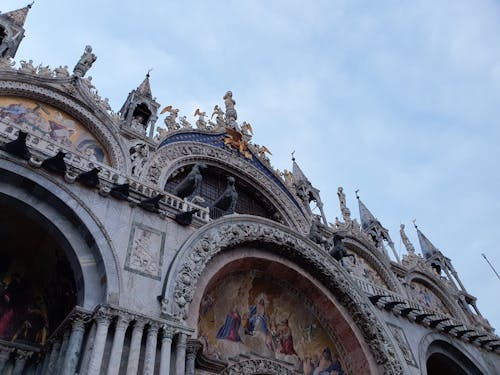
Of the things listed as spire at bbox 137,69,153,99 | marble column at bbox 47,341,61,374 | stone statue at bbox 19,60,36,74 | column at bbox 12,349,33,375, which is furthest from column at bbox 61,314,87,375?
spire at bbox 137,69,153,99

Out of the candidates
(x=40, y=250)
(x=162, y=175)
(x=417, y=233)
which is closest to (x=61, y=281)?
(x=40, y=250)

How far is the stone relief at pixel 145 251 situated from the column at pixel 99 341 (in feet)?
3.84

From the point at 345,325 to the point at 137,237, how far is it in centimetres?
649

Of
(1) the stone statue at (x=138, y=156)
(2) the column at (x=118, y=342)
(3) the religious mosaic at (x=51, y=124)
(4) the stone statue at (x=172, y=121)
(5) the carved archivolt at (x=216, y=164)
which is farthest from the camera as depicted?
(4) the stone statue at (x=172, y=121)

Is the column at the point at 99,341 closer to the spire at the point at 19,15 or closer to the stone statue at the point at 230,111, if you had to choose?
the stone statue at the point at 230,111

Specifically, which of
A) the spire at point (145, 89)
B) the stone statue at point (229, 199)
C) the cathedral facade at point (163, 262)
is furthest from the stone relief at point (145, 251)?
the spire at point (145, 89)

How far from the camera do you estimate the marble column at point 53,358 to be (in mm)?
7580

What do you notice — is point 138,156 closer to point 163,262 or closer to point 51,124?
point 51,124

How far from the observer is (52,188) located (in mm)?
8242

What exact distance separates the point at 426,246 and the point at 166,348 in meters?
25.4

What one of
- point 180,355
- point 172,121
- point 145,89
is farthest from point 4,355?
point 145,89

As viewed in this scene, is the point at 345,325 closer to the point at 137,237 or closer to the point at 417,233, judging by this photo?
the point at 137,237

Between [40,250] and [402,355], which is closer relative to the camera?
[40,250]

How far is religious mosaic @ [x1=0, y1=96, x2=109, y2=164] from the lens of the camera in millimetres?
11789
